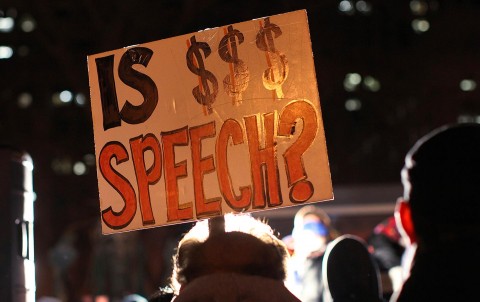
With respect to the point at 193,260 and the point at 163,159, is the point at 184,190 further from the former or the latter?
the point at 193,260

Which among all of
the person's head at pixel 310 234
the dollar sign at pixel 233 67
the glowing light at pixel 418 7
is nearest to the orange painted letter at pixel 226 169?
the dollar sign at pixel 233 67

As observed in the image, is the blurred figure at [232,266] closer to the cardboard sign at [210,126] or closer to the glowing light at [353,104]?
the cardboard sign at [210,126]

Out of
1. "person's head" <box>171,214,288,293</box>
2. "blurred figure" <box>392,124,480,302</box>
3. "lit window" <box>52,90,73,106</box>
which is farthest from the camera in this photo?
"lit window" <box>52,90,73,106</box>

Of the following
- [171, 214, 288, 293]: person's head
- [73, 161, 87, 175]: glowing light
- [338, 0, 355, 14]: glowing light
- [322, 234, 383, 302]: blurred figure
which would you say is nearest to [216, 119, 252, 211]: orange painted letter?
[171, 214, 288, 293]: person's head

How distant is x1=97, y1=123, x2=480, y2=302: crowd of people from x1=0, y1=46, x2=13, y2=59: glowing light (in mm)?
34811

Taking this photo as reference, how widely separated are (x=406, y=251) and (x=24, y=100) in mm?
34509

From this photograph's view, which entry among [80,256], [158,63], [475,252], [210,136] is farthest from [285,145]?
[80,256]

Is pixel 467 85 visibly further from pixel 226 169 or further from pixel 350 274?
pixel 226 169

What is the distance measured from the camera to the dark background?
35.5m

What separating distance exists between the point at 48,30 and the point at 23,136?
8595 mm

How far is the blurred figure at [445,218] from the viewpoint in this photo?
264cm

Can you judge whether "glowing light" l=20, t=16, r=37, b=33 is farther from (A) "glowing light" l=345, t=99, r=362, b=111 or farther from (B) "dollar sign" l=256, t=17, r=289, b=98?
(B) "dollar sign" l=256, t=17, r=289, b=98

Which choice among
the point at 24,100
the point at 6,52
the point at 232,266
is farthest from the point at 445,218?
the point at 6,52

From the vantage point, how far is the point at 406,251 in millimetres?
3377
